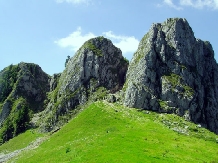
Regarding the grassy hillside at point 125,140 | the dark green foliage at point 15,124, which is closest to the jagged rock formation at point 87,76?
the dark green foliage at point 15,124

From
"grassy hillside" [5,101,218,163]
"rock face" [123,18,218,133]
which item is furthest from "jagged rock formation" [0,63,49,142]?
"rock face" [123,18,218,133]

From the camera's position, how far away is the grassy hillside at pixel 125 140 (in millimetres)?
62406

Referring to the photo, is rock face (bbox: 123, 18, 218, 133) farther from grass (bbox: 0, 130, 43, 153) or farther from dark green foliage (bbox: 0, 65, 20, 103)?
dark green foliage (bbox: 0, 65, 20, 103)

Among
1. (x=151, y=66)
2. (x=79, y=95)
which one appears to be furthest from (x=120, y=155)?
(x=79, y=95)

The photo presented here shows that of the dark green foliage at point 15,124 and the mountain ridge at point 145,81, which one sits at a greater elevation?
the mountain ridge at point 145,81

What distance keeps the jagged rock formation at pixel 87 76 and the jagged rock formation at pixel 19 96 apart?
584 inches

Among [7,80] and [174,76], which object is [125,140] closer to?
[174,76]

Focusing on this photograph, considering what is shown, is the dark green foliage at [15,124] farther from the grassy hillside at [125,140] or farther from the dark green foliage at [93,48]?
the grassy hillside at [125,140]

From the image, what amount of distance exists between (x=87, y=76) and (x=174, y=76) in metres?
45.4

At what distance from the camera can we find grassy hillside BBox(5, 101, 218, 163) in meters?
62.4

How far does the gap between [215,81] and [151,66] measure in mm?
39610

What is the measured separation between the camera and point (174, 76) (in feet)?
401

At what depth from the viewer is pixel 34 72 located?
196m

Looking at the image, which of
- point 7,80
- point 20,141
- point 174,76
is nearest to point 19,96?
point 7,80
